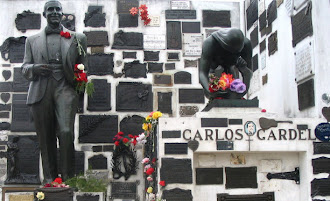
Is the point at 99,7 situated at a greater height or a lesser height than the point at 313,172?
greater

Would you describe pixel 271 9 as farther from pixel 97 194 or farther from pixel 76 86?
pixel 97 194

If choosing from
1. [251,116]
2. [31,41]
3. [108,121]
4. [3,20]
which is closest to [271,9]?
[251,116]

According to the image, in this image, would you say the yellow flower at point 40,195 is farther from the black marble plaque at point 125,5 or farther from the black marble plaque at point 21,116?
the black marble plaque at point 125,5

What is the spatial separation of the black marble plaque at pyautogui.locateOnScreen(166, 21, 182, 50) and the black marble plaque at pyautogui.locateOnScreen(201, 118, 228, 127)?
2885mm

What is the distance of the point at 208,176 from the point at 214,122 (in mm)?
684

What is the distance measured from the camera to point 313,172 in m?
6.73

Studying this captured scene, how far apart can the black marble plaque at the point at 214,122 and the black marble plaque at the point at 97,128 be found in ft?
7.92

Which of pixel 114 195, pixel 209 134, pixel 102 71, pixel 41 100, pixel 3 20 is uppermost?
pixel 3 20

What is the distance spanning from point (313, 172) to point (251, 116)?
106cm

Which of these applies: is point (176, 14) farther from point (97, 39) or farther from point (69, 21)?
point (69, 21)

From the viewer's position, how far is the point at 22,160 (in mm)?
8461

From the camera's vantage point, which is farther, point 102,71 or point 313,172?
point 102,71

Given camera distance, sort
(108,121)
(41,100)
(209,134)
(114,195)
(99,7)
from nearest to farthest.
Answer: (209,134), (41,100), (114,195), (108,121), (99,7)

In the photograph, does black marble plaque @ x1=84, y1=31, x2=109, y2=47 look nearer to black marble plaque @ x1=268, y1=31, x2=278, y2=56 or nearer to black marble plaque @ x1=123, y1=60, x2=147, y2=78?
black marble plaque @ x1=123, y1=60, x2=147, y2=78
